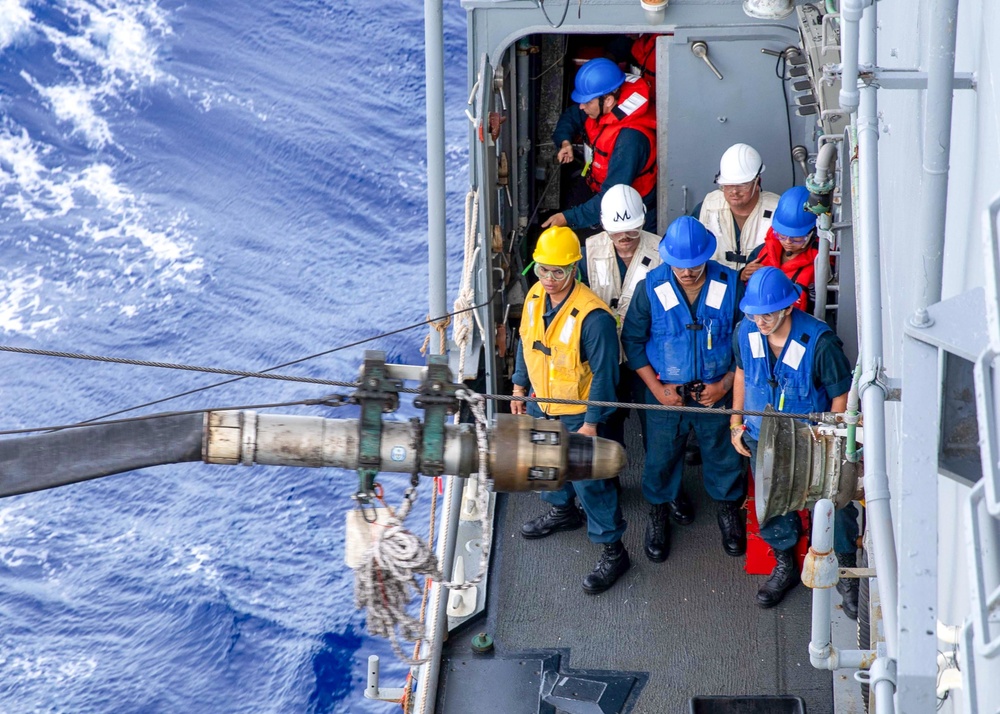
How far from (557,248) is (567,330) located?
0.42 meters

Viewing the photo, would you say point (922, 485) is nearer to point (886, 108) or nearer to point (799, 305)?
point (886, 108)

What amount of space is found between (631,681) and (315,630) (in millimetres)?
5140

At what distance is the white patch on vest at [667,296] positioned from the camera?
599 centimetres

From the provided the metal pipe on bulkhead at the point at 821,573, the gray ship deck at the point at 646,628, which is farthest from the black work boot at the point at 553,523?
the metal pipe on bulkhead at the point at 821,573

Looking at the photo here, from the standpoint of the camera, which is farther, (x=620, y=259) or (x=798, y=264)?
(x=620, y=259)

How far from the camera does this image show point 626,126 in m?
7.40

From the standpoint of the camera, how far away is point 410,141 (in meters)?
15.7

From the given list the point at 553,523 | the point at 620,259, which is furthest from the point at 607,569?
the point at 620,259

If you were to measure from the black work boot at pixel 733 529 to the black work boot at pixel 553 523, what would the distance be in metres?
0.84

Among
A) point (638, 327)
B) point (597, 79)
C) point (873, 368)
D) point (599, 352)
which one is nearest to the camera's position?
point (873, 368)

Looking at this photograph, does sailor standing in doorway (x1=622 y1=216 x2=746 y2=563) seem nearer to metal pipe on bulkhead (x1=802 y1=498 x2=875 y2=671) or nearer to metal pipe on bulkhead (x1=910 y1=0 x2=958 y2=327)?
metal pipe on bulkhead (x1=802 y1=498 x2=875 y2=671)

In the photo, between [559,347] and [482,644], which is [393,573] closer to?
[559,347]

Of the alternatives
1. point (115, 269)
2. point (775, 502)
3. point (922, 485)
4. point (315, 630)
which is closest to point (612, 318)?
point (775, 502)

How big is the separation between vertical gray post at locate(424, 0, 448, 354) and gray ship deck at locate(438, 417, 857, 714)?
4.64ft
